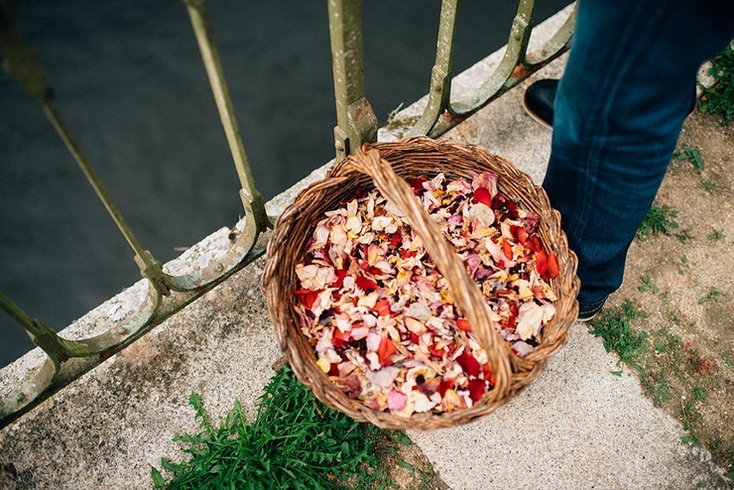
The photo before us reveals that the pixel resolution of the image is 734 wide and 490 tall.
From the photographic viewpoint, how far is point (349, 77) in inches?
55.3

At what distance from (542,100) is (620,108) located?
3.30 feet

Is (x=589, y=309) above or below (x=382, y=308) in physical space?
below

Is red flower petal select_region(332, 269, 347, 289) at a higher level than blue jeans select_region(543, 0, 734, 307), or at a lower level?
lower

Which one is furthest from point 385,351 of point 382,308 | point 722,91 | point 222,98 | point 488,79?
point 722,91

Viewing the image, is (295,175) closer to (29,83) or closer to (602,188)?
(602,188)

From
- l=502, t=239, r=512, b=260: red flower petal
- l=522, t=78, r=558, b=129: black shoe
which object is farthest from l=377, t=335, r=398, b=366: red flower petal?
l=522, t=78, r=558, b=129: black shoe

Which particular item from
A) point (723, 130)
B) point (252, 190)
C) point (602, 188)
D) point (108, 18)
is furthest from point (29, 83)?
point (108, 18)

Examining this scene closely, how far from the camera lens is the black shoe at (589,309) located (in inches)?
70.6

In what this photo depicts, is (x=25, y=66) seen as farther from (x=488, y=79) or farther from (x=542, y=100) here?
(x=542, y=100)

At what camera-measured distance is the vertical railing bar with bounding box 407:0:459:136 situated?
153 cm

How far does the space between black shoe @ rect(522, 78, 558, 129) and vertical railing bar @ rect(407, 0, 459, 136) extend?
0.56m

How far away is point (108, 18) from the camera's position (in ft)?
11.6

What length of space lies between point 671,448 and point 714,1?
1.36 meters

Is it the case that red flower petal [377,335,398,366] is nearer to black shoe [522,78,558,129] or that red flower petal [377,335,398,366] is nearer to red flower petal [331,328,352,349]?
red flower petal [331,328,352,349]
